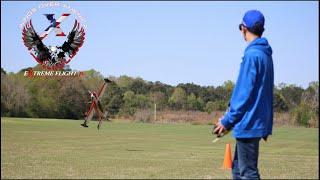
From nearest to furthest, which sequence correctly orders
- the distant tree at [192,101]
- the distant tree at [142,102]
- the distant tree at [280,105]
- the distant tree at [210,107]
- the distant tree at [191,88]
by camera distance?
the distant tree at [142,102] < the distant tree at [210,107] < the distant tree at [192,101] < the distant tree at [191,88] < the distant tree at [280,105]

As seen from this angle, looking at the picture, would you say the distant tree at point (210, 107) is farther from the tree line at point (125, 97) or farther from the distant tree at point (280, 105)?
the distant tree at point (280, 105)

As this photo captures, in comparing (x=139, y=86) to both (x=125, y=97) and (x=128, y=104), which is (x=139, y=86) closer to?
(x=128, y=104)

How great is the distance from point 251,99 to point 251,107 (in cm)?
7

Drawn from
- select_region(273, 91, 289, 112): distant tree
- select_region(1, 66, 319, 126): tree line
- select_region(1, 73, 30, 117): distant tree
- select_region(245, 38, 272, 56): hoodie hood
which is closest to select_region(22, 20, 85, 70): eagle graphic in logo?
select_region(1, 73, 30, 117): distant tree

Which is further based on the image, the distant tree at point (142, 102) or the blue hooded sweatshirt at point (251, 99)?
the distant tree at point (142, 102)

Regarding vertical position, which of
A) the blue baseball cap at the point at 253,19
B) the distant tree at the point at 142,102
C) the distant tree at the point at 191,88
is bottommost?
the blue baseball cap at the point at 253,19

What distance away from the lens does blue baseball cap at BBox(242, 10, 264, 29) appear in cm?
522

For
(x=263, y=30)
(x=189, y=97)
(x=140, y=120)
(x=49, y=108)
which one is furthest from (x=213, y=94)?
(x=263, y=30)

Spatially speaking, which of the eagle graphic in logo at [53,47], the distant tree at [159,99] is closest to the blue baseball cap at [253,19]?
the eagle graphic in logo at [53,47]

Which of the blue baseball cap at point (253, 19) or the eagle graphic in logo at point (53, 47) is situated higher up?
the eagle graphic in logo at point (53, 47)

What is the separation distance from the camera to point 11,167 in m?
9.58

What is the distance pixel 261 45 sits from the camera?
510 centimetres

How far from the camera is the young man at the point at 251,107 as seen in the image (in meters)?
4.89

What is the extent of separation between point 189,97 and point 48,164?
49.9 m
